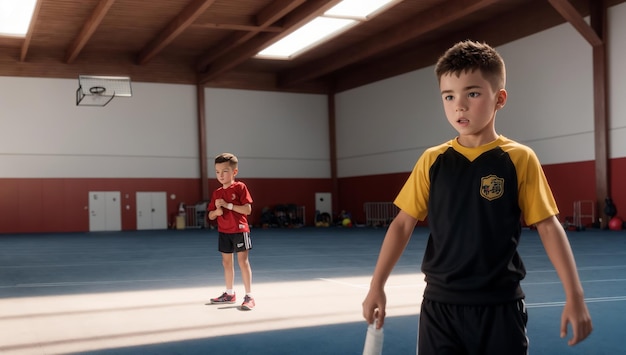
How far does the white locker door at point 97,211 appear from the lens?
31125mm

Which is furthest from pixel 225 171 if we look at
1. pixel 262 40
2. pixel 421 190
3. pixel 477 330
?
pixel 262 40

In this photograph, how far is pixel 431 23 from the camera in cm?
2419

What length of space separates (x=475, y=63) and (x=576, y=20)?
2078 centimetres

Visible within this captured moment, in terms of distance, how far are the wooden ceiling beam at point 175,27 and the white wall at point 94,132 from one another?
247cm

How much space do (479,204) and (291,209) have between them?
31.6 metres

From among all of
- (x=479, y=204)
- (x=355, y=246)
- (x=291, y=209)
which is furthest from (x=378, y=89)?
(x=479, y=204)

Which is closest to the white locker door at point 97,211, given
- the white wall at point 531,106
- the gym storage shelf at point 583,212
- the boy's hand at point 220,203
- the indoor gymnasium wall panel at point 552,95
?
the white wall at point 531,106

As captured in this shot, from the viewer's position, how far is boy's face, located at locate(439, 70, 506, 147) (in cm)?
277

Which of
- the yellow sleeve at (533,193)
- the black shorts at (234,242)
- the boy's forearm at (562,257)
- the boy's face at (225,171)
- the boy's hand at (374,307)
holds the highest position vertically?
the boy's face at (225,171)

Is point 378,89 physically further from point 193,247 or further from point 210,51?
point 193,247

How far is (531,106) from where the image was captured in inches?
998

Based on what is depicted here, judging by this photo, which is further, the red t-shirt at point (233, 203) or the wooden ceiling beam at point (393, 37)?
the wooden ceiling beam at point (393, 37)

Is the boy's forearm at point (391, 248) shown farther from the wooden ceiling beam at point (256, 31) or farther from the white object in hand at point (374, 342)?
the wooden ceiling beam at point (256, 31)

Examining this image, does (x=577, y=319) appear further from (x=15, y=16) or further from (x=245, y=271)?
(x=15, y=16)
